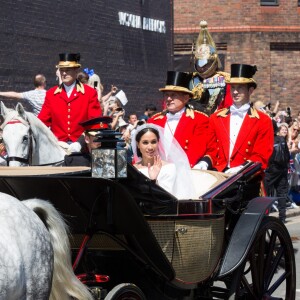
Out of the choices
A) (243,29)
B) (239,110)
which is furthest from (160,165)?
(243,29)

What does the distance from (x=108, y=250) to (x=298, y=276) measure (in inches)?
160

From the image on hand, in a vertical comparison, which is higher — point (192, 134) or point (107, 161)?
point (107, 161)

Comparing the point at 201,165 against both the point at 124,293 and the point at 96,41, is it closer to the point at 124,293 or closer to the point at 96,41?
the point at 124,293

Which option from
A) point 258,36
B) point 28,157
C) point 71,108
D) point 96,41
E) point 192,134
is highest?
point 258,36

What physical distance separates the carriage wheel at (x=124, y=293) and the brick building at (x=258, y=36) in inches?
1060

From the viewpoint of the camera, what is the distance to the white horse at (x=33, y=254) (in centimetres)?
397

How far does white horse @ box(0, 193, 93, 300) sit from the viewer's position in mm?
3971

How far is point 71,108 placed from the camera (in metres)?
9.61

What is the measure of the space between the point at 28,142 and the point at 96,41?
37.9 feet

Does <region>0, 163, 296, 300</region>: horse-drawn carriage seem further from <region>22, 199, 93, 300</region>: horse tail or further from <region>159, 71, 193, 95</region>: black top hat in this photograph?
<region>159, 71, 193, 95</region>: black top hat

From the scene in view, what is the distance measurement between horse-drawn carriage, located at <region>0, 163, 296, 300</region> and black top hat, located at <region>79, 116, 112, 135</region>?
1.66ft

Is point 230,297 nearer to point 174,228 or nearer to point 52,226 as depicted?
point 174,228

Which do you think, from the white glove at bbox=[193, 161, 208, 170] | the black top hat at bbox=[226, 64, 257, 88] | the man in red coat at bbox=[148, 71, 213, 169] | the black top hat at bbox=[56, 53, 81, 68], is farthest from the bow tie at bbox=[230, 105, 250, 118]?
the black top hat at bbox=[56, 53, 81, 68]

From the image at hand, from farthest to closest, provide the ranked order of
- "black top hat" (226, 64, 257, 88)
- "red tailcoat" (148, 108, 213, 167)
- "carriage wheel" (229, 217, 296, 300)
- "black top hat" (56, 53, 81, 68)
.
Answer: "black top hat" (56, 53, 81, 68) < "black top hat" (226, 64, 257, 88) < "red tailcoat" (148, 108, 213, 167) < "carriage wheel" (229, 217, 296, 300)
